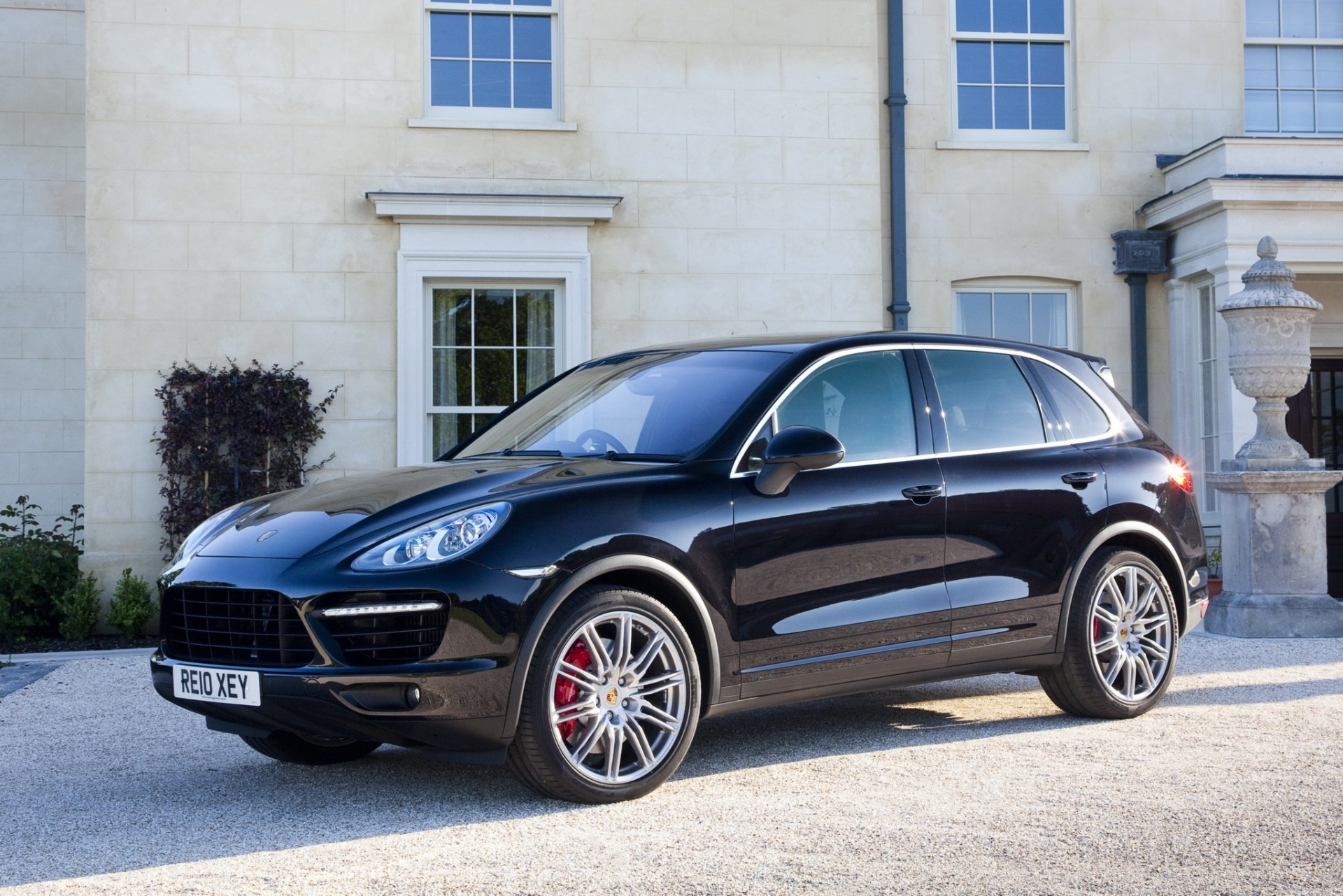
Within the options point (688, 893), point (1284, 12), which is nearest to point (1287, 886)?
point (688, 893)

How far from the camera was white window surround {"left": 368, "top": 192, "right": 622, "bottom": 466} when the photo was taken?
1231 cm

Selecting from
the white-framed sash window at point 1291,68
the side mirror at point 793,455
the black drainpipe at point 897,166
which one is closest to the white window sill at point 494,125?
the black drainpipe at point 897,166

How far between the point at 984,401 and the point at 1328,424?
9.55 meters

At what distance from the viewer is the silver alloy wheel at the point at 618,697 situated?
196 inches

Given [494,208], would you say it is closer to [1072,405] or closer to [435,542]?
[1072,405]

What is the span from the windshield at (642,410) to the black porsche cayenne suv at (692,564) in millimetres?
18

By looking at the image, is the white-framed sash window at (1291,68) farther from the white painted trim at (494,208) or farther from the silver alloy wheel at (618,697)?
the silver alloy wheel at (618,697)

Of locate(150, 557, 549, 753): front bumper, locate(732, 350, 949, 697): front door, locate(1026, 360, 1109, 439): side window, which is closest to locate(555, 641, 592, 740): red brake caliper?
locate(150, 557, 549, 753): front bumper

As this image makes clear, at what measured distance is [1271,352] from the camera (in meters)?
10.5

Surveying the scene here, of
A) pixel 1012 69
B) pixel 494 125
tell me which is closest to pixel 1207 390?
pixel 1012 69

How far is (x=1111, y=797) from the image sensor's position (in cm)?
510

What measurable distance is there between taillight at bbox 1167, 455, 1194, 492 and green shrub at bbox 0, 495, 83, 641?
834 cm

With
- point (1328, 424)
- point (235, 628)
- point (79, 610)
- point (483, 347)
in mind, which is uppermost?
point (483, 347)

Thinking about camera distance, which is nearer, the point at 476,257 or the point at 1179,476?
the point at 1179,476
